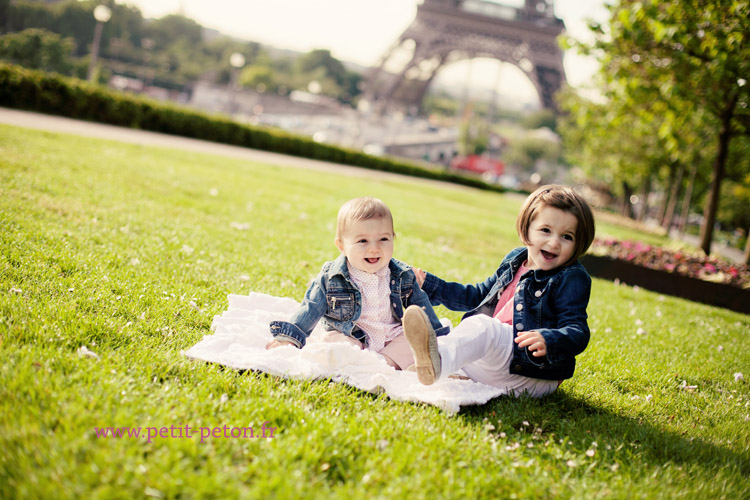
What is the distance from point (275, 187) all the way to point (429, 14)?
2905 cm

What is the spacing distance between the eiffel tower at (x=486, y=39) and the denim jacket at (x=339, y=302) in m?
34.9

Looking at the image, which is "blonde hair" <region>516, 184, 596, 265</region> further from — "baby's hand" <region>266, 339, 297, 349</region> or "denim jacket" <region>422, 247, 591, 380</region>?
"baby's hand" <region>266, 339, 297, 349</region>

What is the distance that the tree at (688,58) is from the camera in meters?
6.80

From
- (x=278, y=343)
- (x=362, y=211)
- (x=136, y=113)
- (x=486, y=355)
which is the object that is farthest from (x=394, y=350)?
(x=136, y=113)

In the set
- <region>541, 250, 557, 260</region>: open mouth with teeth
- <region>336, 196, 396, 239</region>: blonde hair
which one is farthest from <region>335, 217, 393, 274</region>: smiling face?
<region>541, 250, 557, 260</region>: open mouth with teeth

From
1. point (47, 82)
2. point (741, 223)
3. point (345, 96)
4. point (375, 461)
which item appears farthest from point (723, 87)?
point (345, 96)

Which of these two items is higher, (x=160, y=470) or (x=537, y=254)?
(x=537, y=254)

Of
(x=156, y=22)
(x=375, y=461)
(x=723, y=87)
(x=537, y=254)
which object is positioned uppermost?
(x=156, y=22)

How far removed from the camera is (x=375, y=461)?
6.36 feet

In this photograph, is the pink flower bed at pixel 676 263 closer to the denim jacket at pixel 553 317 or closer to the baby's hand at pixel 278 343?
the denim jacket at pixel 553 317

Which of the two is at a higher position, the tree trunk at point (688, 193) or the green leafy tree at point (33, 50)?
the green leafy tree at point (33, 50)

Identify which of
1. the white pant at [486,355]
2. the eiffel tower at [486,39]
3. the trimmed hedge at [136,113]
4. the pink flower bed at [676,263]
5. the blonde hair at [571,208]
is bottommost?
the white pant at [486,355]

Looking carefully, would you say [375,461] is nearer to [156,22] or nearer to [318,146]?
[318,146]

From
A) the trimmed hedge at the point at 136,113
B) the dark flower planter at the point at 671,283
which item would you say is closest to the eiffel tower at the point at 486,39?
the trimmed hedge at the point at 136,113
